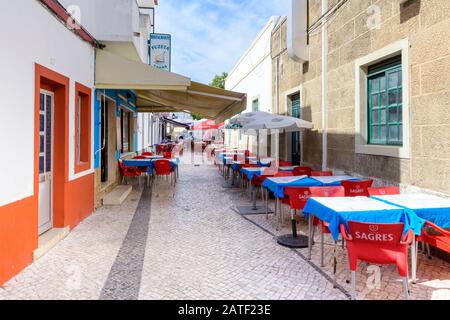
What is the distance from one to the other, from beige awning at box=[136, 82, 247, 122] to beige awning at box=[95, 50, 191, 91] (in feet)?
3.07

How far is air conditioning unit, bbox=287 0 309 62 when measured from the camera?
10102 millimetres

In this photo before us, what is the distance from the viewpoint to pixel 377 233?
3.47 meters

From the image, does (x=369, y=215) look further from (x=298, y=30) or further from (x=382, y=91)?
(x=298, y=30)

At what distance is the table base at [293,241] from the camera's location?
5570 millimetres

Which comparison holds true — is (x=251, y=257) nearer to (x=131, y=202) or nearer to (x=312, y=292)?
(x=312, y=292)

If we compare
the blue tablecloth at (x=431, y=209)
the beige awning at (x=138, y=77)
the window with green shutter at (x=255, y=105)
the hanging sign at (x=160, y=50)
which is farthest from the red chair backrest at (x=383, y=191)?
the window with green shutter at (x=255, y=105)

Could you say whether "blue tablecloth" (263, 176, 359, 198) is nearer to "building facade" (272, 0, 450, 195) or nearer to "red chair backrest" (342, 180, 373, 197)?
"red chair backrest" (342, 180, 373, 197)

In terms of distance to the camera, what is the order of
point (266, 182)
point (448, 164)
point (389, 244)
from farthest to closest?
point (266, 182), point (448, 164), point (389, 244)

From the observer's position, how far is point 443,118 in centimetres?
Answer: 514

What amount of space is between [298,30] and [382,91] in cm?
405

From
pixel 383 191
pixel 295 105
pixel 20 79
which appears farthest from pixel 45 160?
pixel 295 105

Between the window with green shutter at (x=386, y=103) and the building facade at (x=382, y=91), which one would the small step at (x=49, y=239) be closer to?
A: the building facade at (x=382, y=91)
